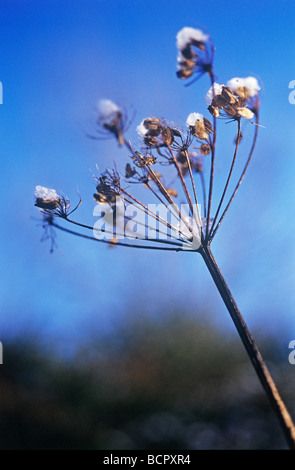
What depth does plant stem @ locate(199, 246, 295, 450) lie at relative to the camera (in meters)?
1.45

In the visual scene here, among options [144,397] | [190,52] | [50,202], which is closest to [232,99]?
[190,52]

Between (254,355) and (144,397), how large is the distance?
5.69 m

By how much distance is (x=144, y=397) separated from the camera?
642cm

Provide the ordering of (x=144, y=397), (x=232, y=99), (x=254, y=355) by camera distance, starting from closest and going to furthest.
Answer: (x=254, y=355) → (x=232, y=99) → (x=144, y=397)

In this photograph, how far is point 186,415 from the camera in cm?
560

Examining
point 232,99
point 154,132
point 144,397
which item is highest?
point 232,99

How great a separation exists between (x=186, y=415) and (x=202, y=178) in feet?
16.6

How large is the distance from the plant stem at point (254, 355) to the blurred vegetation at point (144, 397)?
384 cm

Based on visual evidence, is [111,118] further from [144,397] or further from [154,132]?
[144,397]

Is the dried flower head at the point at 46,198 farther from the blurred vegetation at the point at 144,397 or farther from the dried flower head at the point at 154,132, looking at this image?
the blurred vegetation at the point at 144,397

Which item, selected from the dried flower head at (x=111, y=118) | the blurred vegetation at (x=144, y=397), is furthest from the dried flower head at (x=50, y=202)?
the blurred vegetation at (x=144, y=397)

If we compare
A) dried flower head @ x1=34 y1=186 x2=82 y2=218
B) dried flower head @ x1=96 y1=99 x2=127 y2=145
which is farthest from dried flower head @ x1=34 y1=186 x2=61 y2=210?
dried flower head @ x1=96 y1=99 x2=127 y2=145

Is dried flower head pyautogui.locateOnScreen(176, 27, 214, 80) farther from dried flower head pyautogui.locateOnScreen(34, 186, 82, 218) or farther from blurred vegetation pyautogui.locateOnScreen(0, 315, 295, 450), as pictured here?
blurred vegetation pyautogui.locateOnScreen(0, 315, 295, 450)
